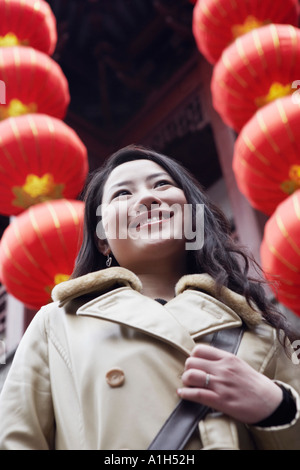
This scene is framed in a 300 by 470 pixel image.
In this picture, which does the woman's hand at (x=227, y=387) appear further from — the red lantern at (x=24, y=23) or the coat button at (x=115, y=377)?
the red lantern at (x=24, y=23)

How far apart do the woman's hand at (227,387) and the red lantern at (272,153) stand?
1836 millimetres

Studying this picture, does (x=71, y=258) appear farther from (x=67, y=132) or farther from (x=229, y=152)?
(x=229, y=152)

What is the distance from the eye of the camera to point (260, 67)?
3119mm

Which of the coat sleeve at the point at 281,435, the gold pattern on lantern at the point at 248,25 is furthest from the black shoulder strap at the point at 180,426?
the gold pattern on lantern at the point at 248,25

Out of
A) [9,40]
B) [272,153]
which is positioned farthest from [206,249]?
[9,40]

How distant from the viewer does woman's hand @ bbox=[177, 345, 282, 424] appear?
108cm

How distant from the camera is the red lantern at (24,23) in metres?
3.75

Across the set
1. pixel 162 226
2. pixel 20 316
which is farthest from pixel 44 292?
pixel 162 226

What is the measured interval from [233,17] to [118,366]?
2794 millimetres

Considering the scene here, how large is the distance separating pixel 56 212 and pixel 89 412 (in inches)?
86.5

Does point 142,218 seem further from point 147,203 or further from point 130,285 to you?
point 130,285

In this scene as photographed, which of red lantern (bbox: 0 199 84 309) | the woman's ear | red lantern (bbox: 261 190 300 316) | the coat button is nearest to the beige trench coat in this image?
the coat button

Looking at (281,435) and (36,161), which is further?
(36,161)

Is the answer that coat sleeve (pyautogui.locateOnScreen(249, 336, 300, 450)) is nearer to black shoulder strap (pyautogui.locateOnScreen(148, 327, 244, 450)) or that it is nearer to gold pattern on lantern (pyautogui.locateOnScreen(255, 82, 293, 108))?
black shoulder strap (pyautogui.locateOnScreen(148, 327, 244, 450))
